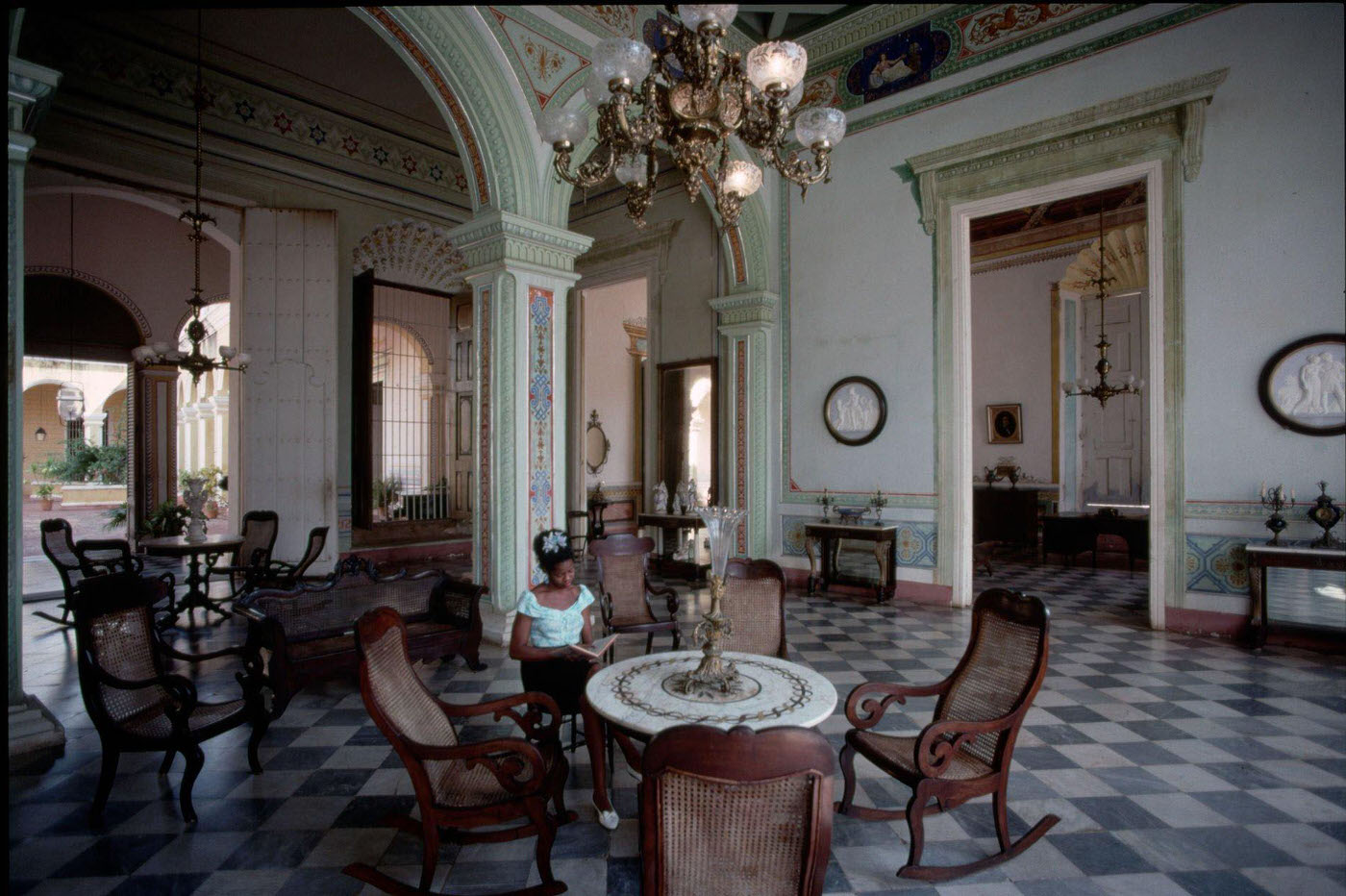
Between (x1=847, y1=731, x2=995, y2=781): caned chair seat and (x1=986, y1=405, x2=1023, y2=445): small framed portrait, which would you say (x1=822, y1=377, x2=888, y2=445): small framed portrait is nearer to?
(x1=847, y1=731, x2=995, y2=781): caned chair seat

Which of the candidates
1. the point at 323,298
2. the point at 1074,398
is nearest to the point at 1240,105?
the point at 1074,398

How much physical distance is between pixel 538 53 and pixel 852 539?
565 centimetres

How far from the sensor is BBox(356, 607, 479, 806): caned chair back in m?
2.44

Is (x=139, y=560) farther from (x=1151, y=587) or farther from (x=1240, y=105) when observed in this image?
(x=1240, y=105)

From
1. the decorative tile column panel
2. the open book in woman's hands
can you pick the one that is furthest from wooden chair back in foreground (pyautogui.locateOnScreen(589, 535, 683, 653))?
the decorative tile column panel

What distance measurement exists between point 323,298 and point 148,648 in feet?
18.8

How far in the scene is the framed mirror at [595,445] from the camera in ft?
43.6

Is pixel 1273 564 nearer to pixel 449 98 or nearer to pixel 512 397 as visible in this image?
pixel 512 397

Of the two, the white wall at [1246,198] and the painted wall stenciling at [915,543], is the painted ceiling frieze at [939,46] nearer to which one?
the white wall at [1246,198]

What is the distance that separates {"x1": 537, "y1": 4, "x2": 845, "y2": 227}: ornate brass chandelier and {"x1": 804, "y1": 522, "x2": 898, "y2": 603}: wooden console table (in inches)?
176

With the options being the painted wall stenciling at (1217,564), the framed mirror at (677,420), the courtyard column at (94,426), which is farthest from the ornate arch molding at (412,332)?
the courtyard column at (94,426)

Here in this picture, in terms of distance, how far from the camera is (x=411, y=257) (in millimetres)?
9297

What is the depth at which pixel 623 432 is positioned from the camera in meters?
14.2

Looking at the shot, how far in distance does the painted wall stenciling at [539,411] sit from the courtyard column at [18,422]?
3.04m
